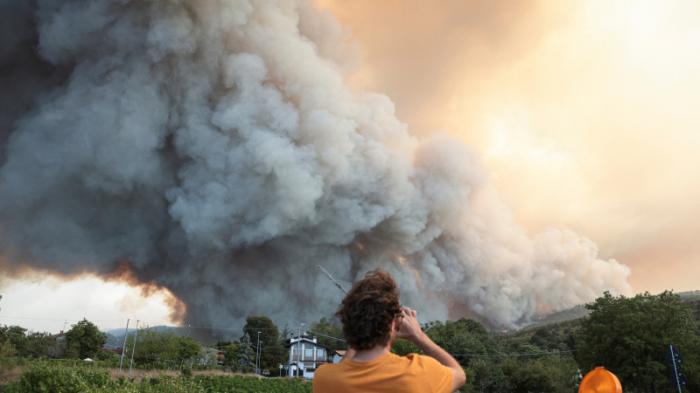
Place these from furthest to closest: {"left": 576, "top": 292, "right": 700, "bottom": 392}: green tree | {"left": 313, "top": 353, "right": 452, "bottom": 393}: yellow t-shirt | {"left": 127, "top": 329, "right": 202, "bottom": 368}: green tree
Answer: {"left": 127, "top": 329, "right": 202, "bottom": 368}: green tree → {"left": 576, "top": 292, "right": 700, "bottom": 392}: green tree → {"left": 313, "top": 353, "right": 452, "bottom": 393}: yellow t-shirt

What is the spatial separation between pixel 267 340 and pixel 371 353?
6662cm

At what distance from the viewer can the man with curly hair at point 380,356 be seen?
2072 millimetres

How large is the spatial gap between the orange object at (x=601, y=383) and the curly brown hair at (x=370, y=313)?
4.25 feet

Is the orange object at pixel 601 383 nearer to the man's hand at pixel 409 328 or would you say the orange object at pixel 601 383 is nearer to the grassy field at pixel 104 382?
the man's hand at pixel 409 328

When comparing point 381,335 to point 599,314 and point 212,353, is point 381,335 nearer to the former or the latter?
point 599,314

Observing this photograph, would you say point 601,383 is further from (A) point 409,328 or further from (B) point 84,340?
(B) point 84,340

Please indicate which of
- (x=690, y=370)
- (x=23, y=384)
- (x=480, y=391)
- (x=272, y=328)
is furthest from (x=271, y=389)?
(x=272, y=328)

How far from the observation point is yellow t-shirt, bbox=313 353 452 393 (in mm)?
2057

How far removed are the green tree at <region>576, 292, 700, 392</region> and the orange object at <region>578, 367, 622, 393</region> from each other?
29624 mm

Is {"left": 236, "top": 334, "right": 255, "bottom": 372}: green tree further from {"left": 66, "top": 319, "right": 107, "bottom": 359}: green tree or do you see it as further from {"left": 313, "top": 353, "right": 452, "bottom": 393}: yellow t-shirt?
{"left": 313, "top": 353, "right": 452, "bottom": 393}: yellow t-shirt

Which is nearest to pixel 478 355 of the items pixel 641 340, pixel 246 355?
pixel 641 340

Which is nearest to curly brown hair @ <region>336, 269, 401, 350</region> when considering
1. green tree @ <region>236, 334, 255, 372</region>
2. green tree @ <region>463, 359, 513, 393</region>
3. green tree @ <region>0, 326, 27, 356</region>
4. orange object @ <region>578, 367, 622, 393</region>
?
orange object @ <region>578, 367, 622, 393</region>

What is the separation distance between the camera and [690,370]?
27234mm

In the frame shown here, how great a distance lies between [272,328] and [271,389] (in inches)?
1244
